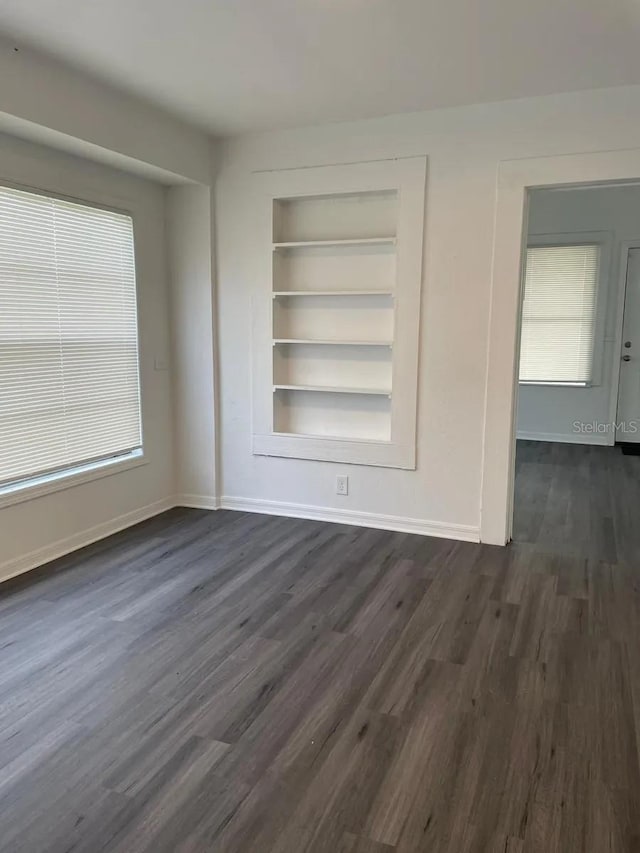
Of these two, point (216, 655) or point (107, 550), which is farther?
point (107, 550)

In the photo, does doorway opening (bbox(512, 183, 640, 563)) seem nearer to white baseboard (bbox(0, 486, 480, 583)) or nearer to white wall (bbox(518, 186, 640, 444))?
white wall (bbox(518, 186, 640, 444))

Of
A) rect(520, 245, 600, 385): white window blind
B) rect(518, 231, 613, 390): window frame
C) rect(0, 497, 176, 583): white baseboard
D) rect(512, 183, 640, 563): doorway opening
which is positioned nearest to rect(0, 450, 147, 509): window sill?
rect(0, 497, 176, 583): white baseboard

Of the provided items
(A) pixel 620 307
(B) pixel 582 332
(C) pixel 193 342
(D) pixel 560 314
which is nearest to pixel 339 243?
(C) pixel 193 342

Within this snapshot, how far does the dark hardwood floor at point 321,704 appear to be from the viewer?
65.6 inches

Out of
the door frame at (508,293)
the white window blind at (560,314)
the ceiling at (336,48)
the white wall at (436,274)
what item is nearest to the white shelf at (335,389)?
the white wall at (436,274)

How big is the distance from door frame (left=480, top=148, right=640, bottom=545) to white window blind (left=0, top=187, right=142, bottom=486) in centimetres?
235

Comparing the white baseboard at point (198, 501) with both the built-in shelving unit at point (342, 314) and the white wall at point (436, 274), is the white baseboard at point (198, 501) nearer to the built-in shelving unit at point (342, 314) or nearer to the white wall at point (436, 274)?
the white wall at point (436, 274)

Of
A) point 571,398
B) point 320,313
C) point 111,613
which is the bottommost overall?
point 111,613

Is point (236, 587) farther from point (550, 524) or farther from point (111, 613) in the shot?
point (550, 524)

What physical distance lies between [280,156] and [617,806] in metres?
3.84

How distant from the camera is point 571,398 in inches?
276

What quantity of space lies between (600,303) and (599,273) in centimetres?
33

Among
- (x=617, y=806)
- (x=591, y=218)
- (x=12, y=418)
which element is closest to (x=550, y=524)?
(x=617, y=806)

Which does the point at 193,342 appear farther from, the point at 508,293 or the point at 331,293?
the point at 508,293
